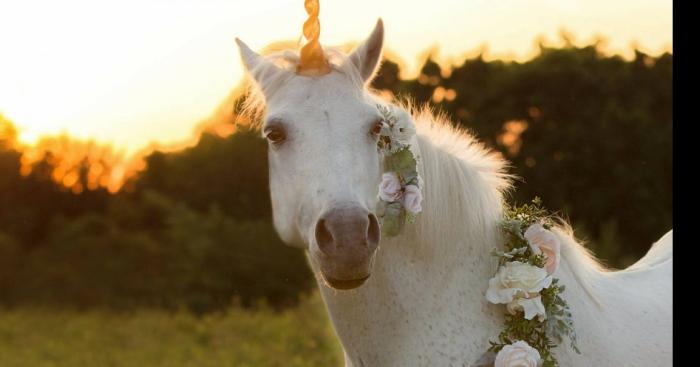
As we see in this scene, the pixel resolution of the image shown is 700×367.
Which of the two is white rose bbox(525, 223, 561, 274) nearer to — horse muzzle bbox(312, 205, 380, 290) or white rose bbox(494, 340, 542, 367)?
white rose bbox(494, 340, 542, 367)

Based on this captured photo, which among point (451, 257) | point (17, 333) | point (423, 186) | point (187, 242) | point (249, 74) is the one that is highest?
point (249, 74)

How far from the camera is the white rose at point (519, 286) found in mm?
3639

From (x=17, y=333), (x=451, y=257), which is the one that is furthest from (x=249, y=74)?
(x=17, y=333)

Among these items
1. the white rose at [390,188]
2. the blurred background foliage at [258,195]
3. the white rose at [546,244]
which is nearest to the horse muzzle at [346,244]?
the white rose at [390,188]

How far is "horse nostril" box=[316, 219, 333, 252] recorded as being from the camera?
126 inches

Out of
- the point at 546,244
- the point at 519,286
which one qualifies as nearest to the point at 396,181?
the point at 519,286

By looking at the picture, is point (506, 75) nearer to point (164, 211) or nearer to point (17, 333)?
point (164, 211)

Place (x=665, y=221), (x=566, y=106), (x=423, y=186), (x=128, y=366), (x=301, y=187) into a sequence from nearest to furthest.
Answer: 1. (x=301, y=187)
2. (x=423, y=186)
3. (x=128, y=366)
4. (x=665, y=221)
5. (x=566, y=106)

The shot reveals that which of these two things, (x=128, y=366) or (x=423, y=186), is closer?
(x=423, y=186)

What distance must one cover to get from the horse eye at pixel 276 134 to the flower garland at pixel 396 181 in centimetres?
41

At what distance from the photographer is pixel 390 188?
3.46m

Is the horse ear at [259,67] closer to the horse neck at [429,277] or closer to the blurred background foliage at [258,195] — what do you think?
the horse neck at [429,277]

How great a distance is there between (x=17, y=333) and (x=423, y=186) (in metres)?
15.1
